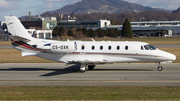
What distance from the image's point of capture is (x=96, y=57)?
22969 millimetres

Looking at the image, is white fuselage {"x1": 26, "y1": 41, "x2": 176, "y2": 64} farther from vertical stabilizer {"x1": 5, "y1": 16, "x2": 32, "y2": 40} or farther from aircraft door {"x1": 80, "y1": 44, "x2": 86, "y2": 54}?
vertical stabilizer {"x1": 5, "y1": 16, "x2": 32, "y2": 40}

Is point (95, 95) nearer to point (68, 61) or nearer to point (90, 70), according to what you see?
point (68, 61)

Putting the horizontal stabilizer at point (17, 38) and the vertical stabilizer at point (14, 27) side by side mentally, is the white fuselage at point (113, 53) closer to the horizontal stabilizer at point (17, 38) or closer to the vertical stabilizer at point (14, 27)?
the horizontal stabilizer at point (17, 38)

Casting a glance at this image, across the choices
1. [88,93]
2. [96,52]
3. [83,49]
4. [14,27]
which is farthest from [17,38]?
[88,93]

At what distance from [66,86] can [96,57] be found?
23.4ft

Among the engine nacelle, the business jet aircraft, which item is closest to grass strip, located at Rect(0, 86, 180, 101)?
the business jet aircraft

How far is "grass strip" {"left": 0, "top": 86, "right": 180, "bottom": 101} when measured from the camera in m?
13.0

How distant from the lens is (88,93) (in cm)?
1405

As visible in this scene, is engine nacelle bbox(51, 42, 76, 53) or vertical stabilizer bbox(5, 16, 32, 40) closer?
engine nacelle bbox(51, 42, 76, 53)

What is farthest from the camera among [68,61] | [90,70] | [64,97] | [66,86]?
[90,70]

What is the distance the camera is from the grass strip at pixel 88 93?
42.7 feet

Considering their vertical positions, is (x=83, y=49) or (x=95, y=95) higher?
(x=83, y=49)

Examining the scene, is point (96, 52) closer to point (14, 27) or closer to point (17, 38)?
point (17, 38)

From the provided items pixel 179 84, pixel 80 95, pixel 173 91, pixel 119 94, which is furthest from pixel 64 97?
pixel 179 84
